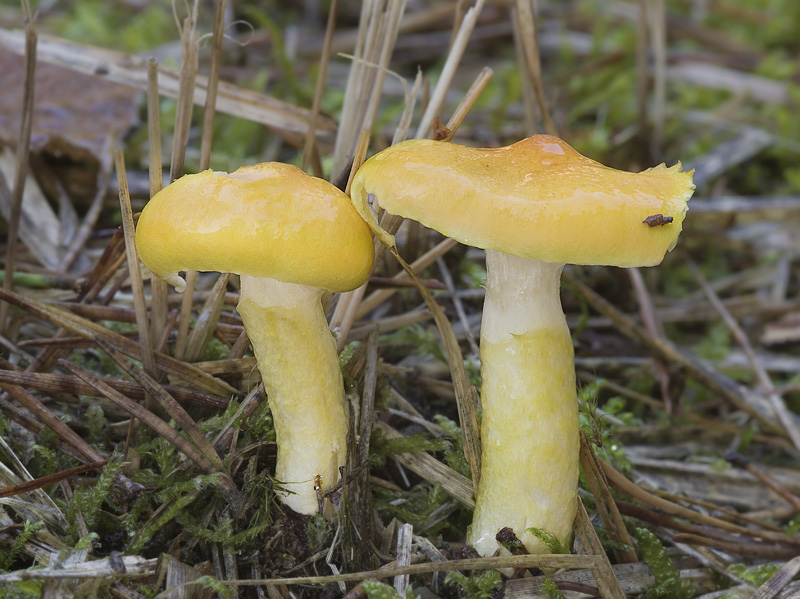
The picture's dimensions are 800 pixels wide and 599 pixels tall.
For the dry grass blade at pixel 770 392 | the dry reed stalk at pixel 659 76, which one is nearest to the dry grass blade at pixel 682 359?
the dry grass blade at pixel 770 392

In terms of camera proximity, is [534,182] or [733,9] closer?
[534,182]

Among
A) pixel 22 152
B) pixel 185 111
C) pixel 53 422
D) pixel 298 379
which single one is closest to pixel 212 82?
pixel 185 111

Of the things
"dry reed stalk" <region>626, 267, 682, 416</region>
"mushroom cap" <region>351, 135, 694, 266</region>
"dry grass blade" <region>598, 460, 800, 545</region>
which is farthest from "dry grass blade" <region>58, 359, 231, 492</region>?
"dry reed stalk" <region>626, 267, 682, 416</region>

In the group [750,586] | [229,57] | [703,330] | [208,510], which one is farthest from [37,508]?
[229,57]

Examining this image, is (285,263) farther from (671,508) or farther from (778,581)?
(778,581)

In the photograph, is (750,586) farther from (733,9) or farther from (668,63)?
(733,9)

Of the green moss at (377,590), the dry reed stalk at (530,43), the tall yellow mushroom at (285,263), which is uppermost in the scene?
the dry reed stalk at (530,43)

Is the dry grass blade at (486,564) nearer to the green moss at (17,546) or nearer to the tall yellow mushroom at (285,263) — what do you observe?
the tall yellow mushroom at (285,263)
